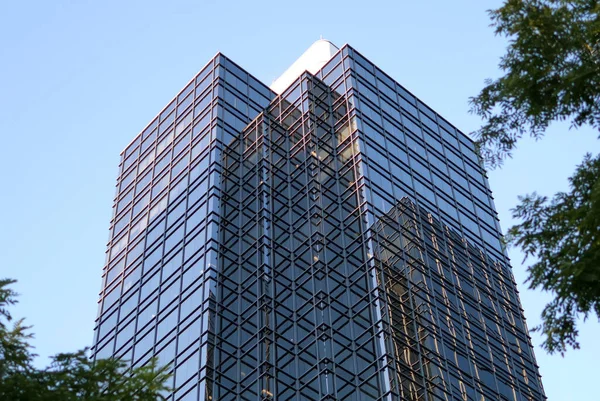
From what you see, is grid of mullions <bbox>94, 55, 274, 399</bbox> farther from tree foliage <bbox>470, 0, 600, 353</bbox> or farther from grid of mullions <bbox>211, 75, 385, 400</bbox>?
tree foliage <bbox>470, 0, 600, 353</bbox>

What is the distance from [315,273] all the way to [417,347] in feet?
25.0

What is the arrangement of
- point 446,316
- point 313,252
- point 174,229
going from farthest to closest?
point 174,229 → point 313,252 → point 446,316

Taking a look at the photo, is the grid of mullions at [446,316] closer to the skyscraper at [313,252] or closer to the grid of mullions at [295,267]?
the skyscraper at [313,252]

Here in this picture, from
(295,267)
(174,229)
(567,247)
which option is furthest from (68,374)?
(174,229)

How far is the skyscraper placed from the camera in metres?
50.1

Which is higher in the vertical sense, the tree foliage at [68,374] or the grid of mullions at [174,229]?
the grid of mullions at [174,229]

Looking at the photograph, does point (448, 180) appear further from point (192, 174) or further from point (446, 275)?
point (192, 174)

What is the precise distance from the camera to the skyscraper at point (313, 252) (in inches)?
1973

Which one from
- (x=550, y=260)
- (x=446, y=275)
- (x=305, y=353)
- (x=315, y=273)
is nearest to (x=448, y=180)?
(x=446, y=275)

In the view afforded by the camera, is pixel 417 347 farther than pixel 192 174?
No

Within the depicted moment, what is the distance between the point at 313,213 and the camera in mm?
57250

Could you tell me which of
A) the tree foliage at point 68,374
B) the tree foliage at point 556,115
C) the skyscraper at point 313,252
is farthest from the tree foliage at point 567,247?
the skyscraper at point 313,252

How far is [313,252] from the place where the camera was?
55469 millimetres

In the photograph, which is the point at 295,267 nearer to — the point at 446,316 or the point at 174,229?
the point at 446,316
